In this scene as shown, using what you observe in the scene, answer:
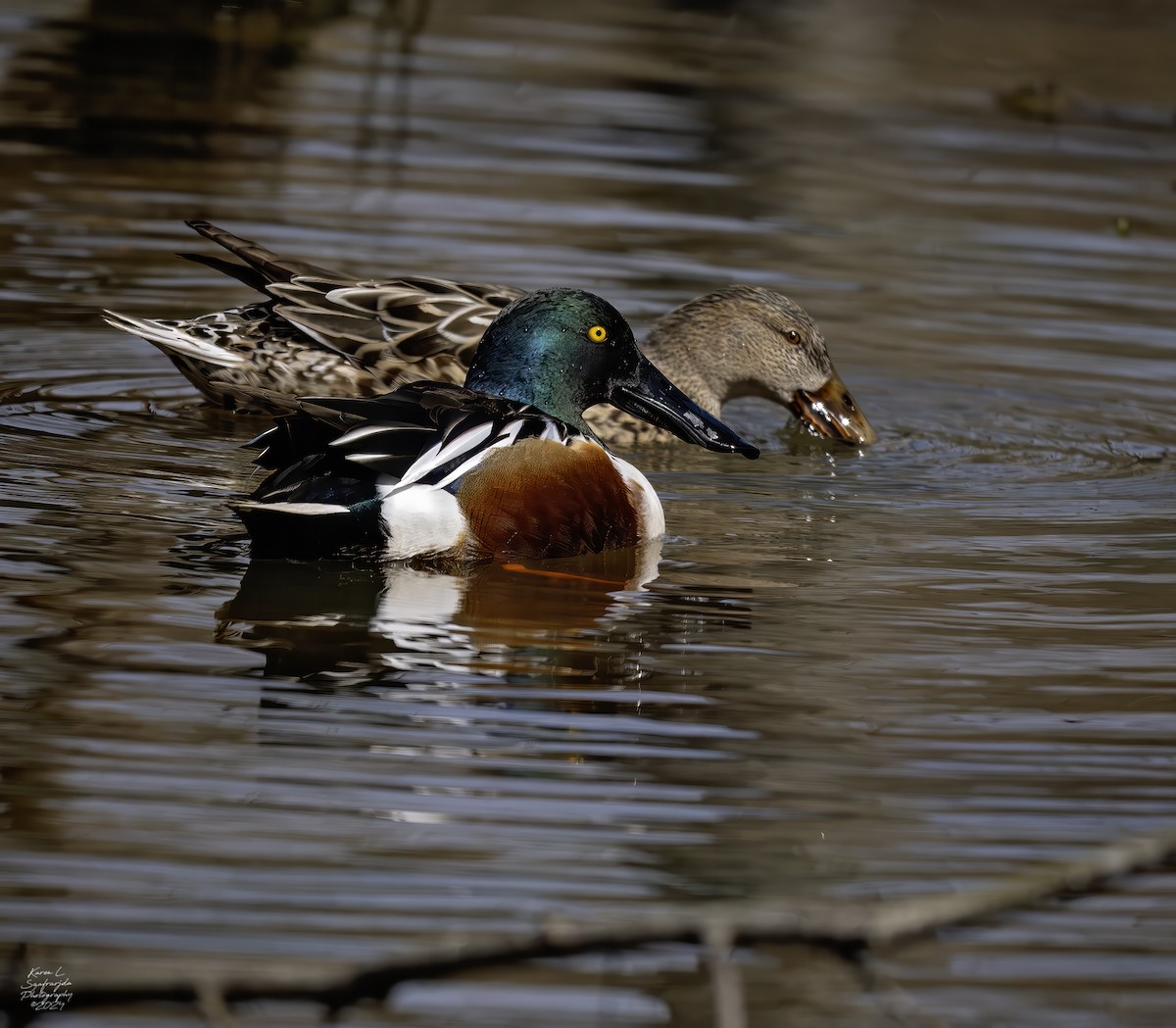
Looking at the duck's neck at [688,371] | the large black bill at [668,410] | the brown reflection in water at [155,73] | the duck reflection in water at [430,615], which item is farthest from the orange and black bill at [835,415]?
the brown reflection in water at [155,73]

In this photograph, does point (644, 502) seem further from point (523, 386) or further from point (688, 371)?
point (688, 371)

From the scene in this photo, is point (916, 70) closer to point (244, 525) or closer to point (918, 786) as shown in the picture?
point (244, 525)

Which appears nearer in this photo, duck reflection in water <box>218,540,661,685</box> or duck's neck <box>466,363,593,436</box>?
duck reflection in water <box>218,540,661,685</box>

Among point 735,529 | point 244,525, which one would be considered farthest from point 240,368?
point 735,529

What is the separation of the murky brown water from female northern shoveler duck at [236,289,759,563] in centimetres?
16

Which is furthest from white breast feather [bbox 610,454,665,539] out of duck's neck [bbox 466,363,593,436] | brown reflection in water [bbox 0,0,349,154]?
brown reflection in water [bbox 0,0,349,154]

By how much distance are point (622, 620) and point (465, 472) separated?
710 millimetres

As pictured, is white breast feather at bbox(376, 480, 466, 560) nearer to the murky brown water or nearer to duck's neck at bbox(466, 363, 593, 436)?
the murky brown water

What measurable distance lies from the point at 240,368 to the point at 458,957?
19.8 ft

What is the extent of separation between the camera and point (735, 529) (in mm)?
6750

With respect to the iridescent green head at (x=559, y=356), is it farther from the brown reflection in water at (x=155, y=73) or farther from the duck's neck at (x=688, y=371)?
the brown reflection in water at (x=155, y=73)

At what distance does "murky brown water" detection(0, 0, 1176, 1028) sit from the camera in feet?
11.7

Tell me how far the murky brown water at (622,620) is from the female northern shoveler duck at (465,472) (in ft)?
0.54

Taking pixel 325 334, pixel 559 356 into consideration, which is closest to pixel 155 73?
pixel 325 334
